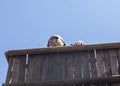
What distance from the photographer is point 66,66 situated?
5879mm

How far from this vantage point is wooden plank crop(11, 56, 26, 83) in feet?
19.0

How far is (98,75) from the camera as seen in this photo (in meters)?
5.61

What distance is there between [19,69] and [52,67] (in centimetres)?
59

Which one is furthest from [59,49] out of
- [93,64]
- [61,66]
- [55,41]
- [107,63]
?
[55,41]

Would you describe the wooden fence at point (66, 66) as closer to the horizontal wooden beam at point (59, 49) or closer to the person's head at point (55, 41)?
the horizontal wooden beam at point (59, 49)

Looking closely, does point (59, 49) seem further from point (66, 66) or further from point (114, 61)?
point (114, 61)

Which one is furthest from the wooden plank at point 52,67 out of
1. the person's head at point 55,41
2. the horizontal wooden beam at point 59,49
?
the person's head at point 55,41

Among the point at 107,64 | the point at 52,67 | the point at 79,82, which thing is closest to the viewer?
the point at 79,82

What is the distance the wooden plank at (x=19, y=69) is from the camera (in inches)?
228

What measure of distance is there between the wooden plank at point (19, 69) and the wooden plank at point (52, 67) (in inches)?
18.1

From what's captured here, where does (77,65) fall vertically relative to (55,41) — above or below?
below

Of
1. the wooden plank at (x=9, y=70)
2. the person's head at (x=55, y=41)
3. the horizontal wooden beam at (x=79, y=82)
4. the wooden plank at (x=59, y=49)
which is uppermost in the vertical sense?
the person's head at (x=55, y=41)

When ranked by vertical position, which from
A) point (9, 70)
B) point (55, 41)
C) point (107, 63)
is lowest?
point (9, 70)

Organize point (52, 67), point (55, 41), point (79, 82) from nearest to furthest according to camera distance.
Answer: point (79, 82), point (52, 67), point (55, 41)
